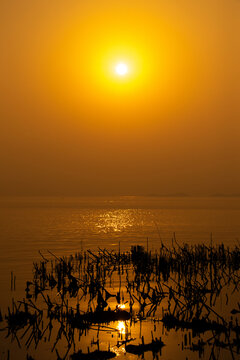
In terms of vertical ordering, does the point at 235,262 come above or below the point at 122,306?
above

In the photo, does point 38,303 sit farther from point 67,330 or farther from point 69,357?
point 69,357

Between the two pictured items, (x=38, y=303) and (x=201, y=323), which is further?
(x=38, y=303)

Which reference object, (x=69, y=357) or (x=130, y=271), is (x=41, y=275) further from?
(x=69, y=357)

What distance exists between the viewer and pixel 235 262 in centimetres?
2098

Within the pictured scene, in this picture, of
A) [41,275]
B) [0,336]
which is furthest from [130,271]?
[0,336]

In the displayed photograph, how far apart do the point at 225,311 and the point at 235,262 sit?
24.0 feet

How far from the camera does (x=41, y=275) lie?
21.0 metres

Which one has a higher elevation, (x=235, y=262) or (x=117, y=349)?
(x=235, y=262)

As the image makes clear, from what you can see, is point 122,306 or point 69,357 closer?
point 69,357

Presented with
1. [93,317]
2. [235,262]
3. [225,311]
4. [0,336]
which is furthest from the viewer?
[235,262]

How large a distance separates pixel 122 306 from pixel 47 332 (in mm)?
3380

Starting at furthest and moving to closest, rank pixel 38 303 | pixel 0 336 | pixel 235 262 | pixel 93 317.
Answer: pixel 235 262
pixel 38 303
pixel 93 317
pixel 0 336

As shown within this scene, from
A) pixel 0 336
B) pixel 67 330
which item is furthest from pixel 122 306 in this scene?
pixel 0 336

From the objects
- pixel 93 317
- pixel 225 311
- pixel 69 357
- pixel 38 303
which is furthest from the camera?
pixel 38 303
